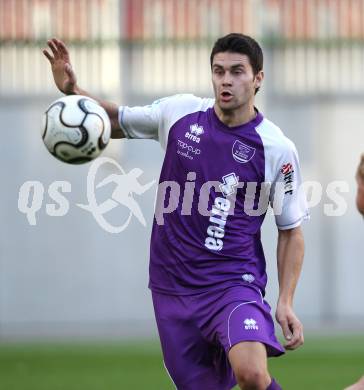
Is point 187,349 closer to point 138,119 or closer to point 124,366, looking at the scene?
point 138,119

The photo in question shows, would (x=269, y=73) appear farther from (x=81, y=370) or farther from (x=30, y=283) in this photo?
(x=81, y=370)

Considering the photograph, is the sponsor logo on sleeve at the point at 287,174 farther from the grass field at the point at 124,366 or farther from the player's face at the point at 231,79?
the grass field at the point at 124,366

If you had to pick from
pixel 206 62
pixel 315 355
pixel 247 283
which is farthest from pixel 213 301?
pixel 206 62

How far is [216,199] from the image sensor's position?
6812mm

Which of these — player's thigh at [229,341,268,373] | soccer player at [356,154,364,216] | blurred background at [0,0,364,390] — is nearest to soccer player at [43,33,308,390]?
player's thigh at [229,341,268,373]

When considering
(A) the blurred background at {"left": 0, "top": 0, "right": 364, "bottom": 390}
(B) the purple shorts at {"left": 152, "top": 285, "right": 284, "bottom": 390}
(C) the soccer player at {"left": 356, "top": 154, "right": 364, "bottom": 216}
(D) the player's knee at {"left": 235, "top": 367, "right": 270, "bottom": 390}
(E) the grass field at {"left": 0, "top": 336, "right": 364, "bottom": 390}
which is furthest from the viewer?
(A) the blurred background at {"left": 0, "top": 0, "right": 364, "bottom": 390}

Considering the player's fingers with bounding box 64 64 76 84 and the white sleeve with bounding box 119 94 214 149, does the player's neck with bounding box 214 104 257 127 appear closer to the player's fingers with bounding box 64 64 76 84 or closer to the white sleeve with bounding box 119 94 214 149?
the white sleeve with bounding box 119 94 214 149

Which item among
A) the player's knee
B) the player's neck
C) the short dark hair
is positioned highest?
the short dark hair

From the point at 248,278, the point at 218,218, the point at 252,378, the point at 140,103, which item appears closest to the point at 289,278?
the point at 248,278

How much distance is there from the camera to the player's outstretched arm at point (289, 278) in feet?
22.0

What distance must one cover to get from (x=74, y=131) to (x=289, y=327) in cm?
162

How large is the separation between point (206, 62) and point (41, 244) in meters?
3.55

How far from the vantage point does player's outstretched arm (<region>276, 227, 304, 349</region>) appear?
670 cm

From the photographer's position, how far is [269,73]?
683 inches
